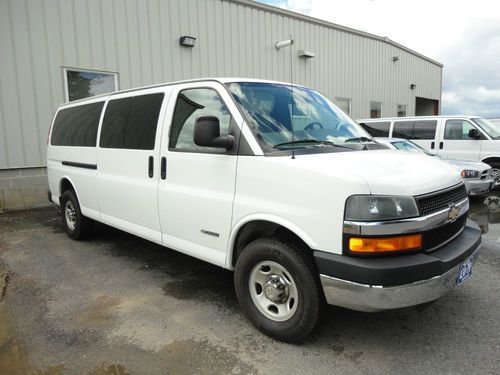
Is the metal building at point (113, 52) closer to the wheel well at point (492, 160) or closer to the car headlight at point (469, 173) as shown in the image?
the car headlight at point (469, 173)

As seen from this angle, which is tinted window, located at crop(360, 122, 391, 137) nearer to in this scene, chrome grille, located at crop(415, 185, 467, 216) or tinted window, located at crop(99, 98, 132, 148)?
tinted window, located at crop(99, 98, 132, 148)

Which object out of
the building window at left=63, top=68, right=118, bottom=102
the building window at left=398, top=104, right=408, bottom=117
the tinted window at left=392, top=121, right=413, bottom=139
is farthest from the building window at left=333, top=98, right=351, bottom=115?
the building window at left=63, top=68, right=118, bottom=102

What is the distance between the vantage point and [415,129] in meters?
10.7

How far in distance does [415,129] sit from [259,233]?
8923mm

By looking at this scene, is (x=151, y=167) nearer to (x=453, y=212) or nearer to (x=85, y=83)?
(x=453, y=212)

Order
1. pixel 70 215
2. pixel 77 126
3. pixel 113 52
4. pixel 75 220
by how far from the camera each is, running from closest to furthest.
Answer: pixel 77 126
pixel 75 220
pixel 70 215
pixel 113 52

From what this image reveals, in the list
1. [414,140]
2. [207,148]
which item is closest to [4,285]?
[207,148]

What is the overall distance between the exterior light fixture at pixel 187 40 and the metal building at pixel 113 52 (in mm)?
54

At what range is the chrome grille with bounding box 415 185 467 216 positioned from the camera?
8.58ft

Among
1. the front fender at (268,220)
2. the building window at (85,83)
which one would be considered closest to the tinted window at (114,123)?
the front fender at (268,220)

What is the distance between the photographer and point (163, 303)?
375 centimetres

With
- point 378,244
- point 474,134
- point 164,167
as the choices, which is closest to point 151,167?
point 164,167

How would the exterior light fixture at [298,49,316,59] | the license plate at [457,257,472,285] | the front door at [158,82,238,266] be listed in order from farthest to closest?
the exterior light fixture at [298,49,316,59], the front door at [158,82,238,266], the license plate at [457,257,472,285]

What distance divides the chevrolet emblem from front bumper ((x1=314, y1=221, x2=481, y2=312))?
34 centimetres
